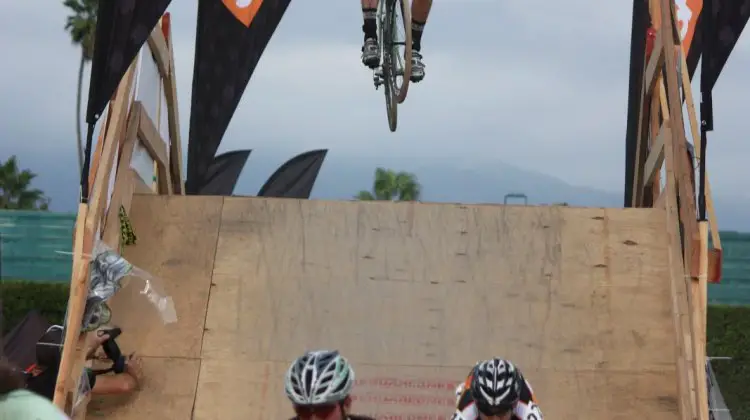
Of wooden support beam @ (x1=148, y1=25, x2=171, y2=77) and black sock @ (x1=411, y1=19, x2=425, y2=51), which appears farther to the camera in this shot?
wooden support beam @ (x1=148, y1=25, x2=171, y2=77)

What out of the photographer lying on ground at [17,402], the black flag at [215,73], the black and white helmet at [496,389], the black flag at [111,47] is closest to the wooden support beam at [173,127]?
the black flag at [215,73]

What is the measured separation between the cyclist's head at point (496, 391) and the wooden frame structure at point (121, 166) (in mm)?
2409

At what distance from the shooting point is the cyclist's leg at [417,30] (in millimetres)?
7680

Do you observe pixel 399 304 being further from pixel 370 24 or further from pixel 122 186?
pixel 370 24

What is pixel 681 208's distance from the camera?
21.5 ft

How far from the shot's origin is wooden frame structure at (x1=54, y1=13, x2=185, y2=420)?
18.0 ft

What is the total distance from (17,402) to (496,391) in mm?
1613

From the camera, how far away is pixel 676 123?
6746 millimetres

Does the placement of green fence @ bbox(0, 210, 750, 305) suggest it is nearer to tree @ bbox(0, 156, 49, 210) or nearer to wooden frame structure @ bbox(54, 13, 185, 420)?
wooden frame structure @ bbox(54, 13, 185, 420)

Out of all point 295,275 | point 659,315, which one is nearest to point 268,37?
point 295,275

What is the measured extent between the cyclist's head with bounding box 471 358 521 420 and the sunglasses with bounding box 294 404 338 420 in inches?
28.7

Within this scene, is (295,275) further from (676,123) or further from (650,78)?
(650,78)

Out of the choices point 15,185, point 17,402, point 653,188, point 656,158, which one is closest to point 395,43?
point 656,158

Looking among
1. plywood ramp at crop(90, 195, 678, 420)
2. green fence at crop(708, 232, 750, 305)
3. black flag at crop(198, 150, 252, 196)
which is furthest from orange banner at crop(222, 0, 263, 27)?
green fence at crop(708, 232, 750, 305)
